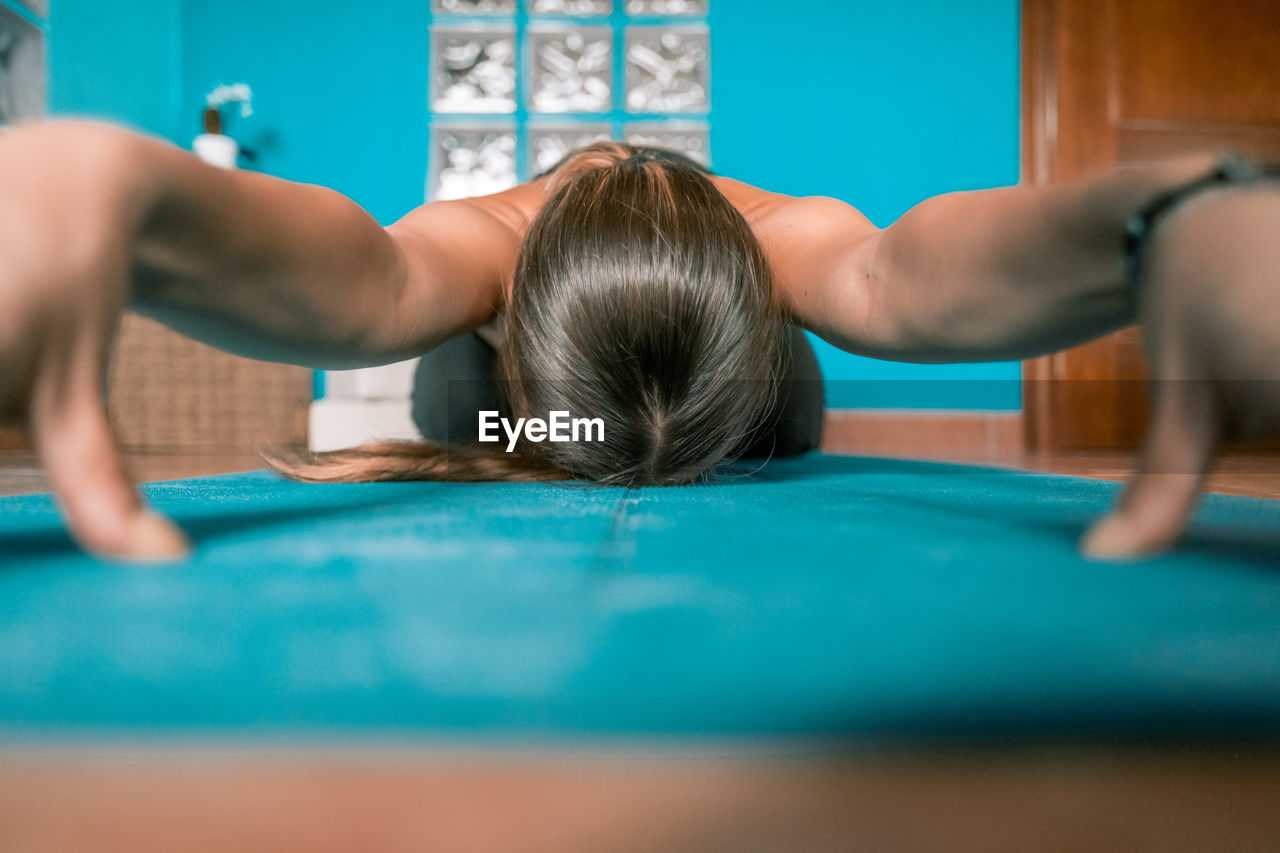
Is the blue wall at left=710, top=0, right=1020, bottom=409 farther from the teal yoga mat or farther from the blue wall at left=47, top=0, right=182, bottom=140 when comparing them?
the teal yoga mat

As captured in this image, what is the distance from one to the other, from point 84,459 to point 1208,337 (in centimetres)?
41

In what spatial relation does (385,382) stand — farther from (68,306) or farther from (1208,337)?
(1208,337)

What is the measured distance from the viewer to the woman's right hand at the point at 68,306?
285 millimetres

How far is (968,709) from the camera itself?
21cm

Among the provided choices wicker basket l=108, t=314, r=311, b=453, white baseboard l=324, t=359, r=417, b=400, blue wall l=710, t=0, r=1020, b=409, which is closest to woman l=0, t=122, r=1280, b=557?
white baseboard l=324, t=359, r=417, b=400

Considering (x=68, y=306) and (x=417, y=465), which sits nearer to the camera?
(x=68, y=306)

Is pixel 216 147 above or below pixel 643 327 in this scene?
above

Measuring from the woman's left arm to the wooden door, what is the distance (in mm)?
2389

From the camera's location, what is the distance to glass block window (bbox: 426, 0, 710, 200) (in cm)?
273

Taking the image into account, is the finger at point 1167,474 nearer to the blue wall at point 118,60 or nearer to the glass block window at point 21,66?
the glass block window at point 21,66

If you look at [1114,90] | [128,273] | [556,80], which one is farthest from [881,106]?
[128,273]

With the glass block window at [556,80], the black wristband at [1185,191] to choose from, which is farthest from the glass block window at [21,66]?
the black wristband at [1185,191]

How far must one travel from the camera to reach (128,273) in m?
0.32

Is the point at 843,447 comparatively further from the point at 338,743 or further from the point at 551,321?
the point at 338,743
